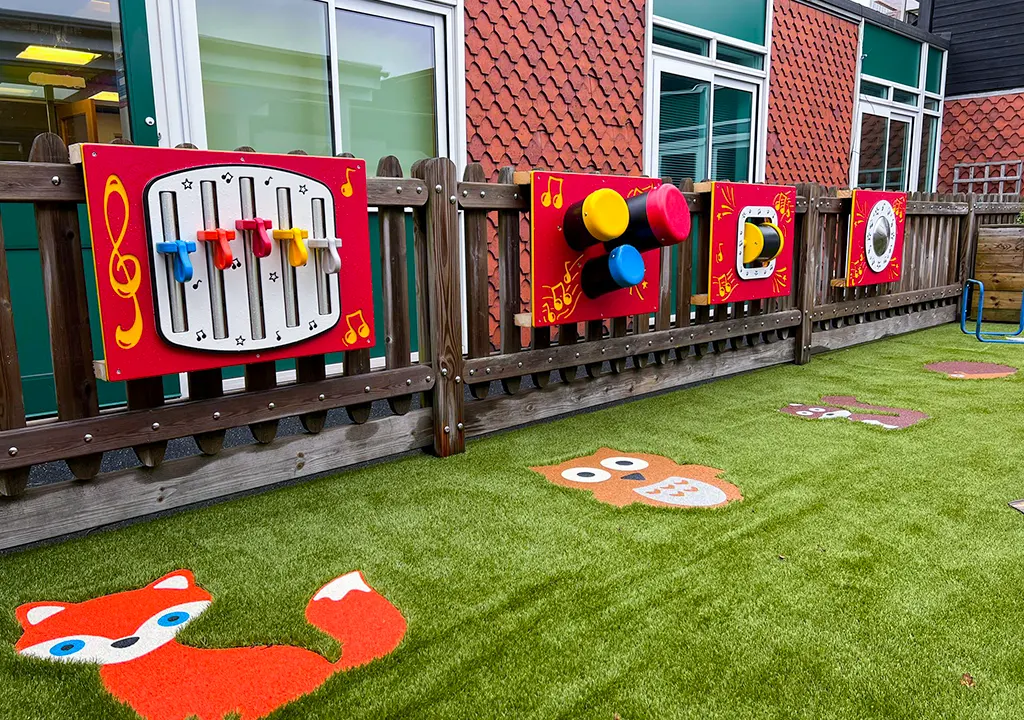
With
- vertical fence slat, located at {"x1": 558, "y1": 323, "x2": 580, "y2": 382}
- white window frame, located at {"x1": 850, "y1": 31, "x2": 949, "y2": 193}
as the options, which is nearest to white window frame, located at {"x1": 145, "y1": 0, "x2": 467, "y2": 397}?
vertical fence slat, located at {"x1": 558, "y1": 323, "x2": 580, "y2": 382}

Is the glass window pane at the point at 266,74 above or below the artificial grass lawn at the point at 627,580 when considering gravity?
above

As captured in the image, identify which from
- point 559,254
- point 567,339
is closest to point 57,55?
point 559,254

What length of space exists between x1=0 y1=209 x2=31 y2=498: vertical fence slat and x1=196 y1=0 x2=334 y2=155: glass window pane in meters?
2.33

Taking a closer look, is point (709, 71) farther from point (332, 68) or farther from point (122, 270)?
point (122, 270)

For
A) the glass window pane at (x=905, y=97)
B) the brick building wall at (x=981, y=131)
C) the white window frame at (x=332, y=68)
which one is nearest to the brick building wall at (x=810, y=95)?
the glass window pane at (x=905, y=97)

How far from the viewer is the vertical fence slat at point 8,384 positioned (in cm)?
226

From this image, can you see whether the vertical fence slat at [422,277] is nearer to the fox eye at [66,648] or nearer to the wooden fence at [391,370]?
the wooden fence at [391,370]

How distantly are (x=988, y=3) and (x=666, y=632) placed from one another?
1419 cm

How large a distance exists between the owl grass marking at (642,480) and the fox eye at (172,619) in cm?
145

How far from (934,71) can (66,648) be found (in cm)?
1381

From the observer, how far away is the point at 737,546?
90.9 inches

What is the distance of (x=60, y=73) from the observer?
3836 millimetres

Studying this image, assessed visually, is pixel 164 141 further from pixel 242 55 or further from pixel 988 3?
pixel 988 3

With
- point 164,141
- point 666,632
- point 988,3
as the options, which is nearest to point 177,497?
point 666,632
